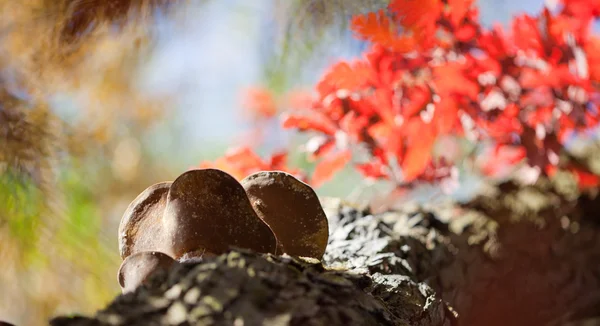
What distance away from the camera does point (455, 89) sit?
106 cm

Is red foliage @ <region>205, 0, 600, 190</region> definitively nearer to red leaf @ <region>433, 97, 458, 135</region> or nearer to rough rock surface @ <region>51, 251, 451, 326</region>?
red leaf @ <region>433, 97, 458, 135</region>

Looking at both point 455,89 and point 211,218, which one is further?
point 455,89

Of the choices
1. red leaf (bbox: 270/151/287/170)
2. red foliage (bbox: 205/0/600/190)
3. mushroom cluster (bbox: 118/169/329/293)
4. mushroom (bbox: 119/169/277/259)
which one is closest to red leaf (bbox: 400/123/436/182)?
red foliage (bbox: 205/0/600/190)

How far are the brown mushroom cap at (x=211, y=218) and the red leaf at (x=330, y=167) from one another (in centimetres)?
52

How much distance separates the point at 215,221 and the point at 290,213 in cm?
11

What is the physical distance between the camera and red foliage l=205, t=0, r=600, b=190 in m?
1.03

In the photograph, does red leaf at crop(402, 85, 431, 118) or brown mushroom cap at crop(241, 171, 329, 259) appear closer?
brown mushroom cap at crop(241, 171, 329, 259)

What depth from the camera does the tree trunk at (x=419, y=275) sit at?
0.46 metres

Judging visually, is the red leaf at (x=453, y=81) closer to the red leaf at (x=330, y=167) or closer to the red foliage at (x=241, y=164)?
the red leaf at (x=330, y=167)

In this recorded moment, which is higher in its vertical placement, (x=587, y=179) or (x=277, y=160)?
(x=277, y=160)

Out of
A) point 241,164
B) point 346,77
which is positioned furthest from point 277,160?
point 346,77

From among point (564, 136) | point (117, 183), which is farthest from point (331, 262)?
point (117, 183)

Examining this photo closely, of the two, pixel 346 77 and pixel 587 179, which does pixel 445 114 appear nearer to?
pixel 346 77

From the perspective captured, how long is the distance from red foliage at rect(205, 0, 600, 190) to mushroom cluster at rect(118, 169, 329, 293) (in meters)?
0.37
